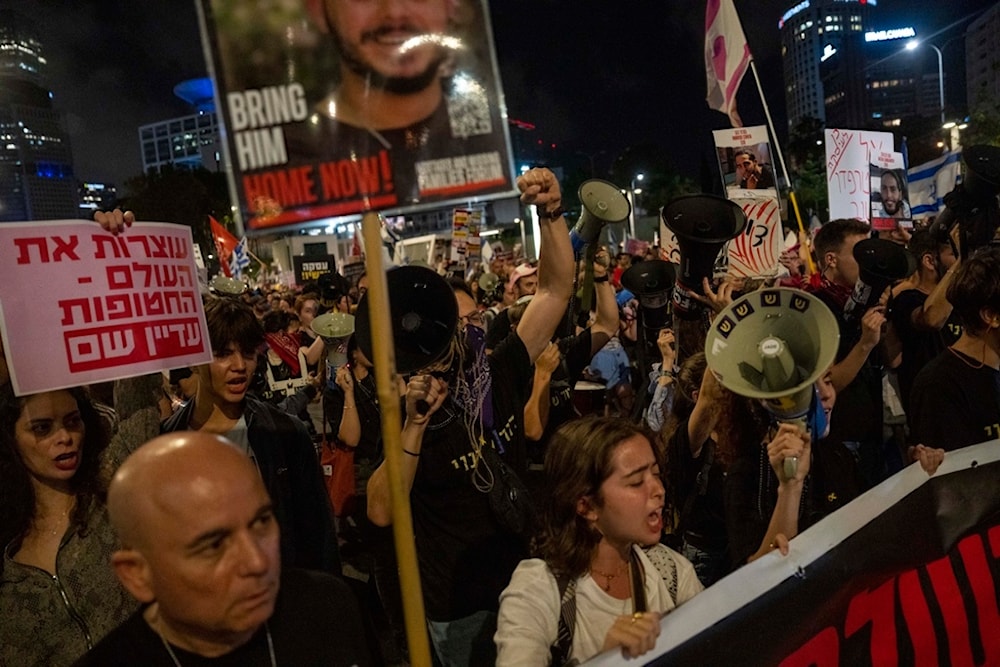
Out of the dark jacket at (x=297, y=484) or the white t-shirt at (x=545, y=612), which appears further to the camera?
the dark jacket at (x=297, y=484)

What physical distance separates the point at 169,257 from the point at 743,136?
15.5ft

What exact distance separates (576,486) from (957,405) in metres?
1.76

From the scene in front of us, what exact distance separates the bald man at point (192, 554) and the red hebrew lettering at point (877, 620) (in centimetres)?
167

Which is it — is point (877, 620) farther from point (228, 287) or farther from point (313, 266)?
point (313, 266)

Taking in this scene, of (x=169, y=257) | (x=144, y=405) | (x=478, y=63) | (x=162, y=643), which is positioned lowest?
(x=162, y=643)

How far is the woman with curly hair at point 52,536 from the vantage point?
6.69 ft

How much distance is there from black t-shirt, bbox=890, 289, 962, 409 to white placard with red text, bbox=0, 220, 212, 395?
12.4 ft

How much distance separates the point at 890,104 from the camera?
159 metres

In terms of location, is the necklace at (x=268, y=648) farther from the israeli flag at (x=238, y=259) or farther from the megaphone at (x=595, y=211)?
the israeli flag at (x=238, y=259)

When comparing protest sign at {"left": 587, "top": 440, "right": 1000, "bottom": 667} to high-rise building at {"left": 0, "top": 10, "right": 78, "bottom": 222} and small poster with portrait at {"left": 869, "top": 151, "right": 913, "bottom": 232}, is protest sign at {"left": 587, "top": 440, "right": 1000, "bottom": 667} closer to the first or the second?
small poster with portrait at {"left": 869, "top": 151, "right": 913, "bottom": 232}

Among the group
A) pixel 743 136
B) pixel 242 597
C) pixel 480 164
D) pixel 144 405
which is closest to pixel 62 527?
pixel 144 405

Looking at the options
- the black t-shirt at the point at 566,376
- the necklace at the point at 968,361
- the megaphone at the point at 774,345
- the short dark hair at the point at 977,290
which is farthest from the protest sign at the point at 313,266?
the megaphone at the point at 774,345

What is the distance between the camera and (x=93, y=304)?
2471mm

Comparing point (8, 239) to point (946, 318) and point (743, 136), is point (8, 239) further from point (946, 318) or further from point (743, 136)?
point (743, 136)
